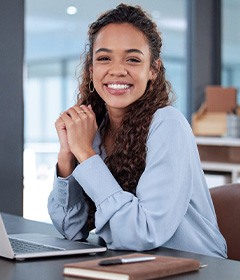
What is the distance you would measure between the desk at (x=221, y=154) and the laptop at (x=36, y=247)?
8.51 ft

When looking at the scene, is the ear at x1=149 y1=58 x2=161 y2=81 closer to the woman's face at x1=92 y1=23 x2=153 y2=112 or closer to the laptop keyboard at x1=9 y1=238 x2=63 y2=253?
the woman's face at x1=92 y1=23 x2=153 y2=112

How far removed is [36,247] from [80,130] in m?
0.41

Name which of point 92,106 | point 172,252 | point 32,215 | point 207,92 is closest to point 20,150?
point 32,215

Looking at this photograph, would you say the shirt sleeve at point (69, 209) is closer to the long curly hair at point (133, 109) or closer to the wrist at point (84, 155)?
the long curly hair at point (133, 109)

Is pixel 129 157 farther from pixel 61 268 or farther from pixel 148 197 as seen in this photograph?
pixel 61 268

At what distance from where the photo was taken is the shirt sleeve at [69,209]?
1974mm

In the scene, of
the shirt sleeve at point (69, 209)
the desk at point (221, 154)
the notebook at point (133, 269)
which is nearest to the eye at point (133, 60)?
the shirt sleeve at point (69, 209)

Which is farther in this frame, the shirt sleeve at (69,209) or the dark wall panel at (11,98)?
the dark wall panel at (11,98)

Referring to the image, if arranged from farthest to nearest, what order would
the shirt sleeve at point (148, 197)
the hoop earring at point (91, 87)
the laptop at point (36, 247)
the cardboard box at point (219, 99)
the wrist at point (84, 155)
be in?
1. the cardboard box at point (219, 99)
2. the hoop earring at point (91, 87)
3. the wrist at point (84, 155)
4. the shirt sleeve at point (148, 197)
5. the laptop at point (36, 247)

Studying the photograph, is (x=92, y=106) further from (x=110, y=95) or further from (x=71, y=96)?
(x=71, y=96)

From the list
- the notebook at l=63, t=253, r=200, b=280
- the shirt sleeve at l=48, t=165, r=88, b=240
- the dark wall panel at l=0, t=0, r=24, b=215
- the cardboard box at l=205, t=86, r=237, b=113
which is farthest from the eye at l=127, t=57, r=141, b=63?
the cardboard box at l=205, t=86, r=237, b=113

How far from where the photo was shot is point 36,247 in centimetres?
164

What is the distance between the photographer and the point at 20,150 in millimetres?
2996

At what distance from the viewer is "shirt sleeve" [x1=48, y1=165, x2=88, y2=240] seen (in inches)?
77.7
